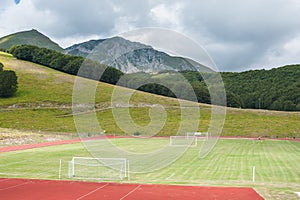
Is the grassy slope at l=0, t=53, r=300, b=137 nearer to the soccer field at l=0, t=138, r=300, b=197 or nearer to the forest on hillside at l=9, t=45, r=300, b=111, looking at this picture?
the forest on hillside at l=9, t=45, r=300, b=111

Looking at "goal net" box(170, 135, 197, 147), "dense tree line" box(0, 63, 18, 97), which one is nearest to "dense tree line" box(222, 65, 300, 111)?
"goal net" box(170, 135, 197, 147)

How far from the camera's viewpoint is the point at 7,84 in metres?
89.5

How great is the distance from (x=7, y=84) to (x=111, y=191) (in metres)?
81.3

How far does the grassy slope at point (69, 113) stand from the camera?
6831cm

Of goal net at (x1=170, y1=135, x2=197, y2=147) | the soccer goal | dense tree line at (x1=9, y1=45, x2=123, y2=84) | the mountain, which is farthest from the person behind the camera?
dense tree line at (x1=9, y1=45, x2=123, y2=84)

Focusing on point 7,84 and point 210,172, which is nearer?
point 210,172

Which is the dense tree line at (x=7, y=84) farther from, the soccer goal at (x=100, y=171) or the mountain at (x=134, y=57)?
the mountain at (x=134, y=57)

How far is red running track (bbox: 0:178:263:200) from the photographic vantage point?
1459cm

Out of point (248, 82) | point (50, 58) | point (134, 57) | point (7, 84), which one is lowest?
point (134, 57)

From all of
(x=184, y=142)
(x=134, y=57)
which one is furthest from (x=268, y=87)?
(x=134, y=57)

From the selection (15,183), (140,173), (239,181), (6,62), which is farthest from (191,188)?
(6,62)

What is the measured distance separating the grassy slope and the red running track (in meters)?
47.1

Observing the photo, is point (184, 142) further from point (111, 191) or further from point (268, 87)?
point (268, 87)

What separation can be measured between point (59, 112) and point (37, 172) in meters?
61.0
